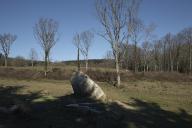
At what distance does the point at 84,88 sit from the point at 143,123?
6.37 metres

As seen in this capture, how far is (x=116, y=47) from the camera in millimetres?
32031

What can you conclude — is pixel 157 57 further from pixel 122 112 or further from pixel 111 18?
pixel 122 112

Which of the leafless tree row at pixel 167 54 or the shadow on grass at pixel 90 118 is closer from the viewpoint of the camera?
the shadow on grass at pixel 90 118

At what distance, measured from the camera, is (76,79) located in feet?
57.7

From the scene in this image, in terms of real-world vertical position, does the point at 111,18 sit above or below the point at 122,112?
above


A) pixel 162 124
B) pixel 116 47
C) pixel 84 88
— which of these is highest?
pixel 116 47

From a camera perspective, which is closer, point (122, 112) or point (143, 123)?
point (143, 123)

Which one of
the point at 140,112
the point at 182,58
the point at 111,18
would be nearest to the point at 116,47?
the point at 111,18

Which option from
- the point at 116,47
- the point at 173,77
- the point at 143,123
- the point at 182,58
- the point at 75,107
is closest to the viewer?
the point at 143,123

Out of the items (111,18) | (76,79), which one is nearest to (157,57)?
(111,18)

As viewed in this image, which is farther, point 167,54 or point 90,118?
point 167,54

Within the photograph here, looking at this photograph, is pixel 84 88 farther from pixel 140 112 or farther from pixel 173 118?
pixel 173 118

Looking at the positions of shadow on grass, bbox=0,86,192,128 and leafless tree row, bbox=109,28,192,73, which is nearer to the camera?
shadow on grass, bbox=0,86,192,128

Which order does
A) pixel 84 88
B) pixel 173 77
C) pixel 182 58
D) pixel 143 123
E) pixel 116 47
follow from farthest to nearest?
1. pixel 182 58
2. pixel 173 77
3. pixel 116 47
4. pixel 84 88
5. pixel 143 123
